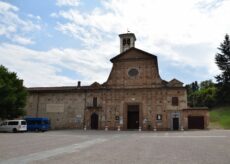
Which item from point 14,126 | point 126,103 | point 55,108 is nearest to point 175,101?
point 126,103

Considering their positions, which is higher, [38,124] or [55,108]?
[55,108]

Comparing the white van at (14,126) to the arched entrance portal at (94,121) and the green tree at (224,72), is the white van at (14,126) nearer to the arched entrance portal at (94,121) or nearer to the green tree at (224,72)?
the arched entrance portal at (94,121)

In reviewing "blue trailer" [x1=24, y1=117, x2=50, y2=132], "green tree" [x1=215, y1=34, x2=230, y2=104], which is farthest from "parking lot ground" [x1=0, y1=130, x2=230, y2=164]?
"green tree" [x1=215, y1=34, x2=230, y2=104]

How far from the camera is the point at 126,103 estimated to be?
129 feet

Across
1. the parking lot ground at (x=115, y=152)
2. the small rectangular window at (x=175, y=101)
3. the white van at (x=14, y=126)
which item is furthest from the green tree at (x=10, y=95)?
the small rectangular window at (x=175, y=101)

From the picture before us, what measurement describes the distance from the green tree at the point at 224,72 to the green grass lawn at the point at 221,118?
2330 millimetres

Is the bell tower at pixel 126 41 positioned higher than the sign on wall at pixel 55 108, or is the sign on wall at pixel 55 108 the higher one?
the bell tower at pixel 126 41

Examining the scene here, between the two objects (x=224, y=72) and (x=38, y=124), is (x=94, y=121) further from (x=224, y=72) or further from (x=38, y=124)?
(x=224, y=72)

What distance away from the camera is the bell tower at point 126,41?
1780 inches

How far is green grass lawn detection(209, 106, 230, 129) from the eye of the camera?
134 ft

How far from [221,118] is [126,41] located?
21747mm

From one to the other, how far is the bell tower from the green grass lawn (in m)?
18.4

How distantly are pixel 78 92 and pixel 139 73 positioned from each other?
32.9 ft

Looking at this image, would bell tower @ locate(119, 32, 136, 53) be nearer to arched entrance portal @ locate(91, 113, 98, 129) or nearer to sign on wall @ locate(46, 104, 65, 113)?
arched entrance portal @ locate(91, 113, 98, 129)
